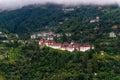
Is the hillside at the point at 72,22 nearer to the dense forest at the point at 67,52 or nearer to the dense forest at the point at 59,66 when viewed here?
the dense forest at the point at 67,52

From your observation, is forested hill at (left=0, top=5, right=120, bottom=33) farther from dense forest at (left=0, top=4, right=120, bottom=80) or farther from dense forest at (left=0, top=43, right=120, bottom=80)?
dense forest at (left=0, top=43, right=120, bottom=80)

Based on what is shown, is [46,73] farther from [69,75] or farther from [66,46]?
[66,46]

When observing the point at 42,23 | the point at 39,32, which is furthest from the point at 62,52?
the point at 42,23

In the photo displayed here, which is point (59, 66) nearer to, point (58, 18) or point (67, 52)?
point (67, 52)

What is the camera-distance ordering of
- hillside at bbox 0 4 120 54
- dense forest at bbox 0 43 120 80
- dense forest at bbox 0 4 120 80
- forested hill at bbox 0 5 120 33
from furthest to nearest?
1. forested hill at bbox 0 5 120 33
2. hillside at bbox 0 4 120 54
3. dense forest at bbox 0 4 120 80
4. dense forest at bbox 0 43 120 80

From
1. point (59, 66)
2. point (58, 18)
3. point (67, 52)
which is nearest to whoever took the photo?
point (59, 66)

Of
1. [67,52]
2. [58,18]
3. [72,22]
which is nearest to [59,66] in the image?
[67,52]

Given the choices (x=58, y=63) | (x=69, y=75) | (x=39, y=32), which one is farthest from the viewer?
(x=39, y=32)

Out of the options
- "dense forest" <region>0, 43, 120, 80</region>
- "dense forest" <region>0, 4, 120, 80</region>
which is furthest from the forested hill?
"dense forest" <region>0, 43, 120, 80</region>
